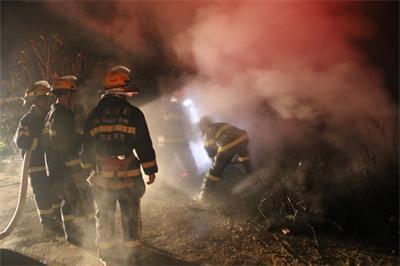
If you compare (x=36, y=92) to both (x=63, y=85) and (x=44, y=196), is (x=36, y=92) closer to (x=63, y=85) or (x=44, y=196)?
(x=63, y=85)

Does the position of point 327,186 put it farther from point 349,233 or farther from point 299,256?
point 299,256

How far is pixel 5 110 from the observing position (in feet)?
36.4

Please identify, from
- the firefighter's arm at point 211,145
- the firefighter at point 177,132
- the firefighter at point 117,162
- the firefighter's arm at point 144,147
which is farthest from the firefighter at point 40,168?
the firefighter at point 177,132

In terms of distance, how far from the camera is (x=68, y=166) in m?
4.33

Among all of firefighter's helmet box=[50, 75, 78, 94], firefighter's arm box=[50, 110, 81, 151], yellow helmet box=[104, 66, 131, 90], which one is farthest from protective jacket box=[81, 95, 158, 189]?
firefighter's helmet box=[50, 75, 78, 94]

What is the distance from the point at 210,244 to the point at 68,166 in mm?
2110

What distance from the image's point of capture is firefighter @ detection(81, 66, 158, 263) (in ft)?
12.0

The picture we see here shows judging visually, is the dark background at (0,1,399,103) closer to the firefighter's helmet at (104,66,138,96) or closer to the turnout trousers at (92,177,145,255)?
the firefighter's helmet at (104,66,138,96)

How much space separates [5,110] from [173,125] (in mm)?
7214

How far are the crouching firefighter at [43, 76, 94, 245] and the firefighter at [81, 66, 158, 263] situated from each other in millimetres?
634

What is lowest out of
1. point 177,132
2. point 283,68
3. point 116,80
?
point 177,132

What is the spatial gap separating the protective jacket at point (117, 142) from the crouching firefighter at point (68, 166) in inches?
24.6

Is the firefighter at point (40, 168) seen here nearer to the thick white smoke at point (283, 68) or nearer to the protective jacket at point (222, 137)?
the protective jacket at point (222, 137)

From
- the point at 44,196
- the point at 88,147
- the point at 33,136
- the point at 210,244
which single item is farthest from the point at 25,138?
the point at 210,244
